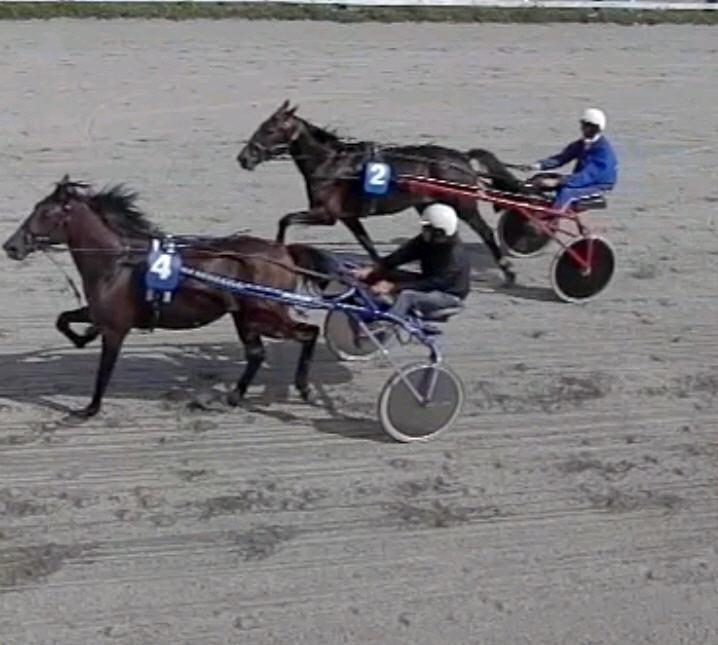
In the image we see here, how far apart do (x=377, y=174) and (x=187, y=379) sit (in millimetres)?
2285

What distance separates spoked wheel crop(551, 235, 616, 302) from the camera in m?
11.6

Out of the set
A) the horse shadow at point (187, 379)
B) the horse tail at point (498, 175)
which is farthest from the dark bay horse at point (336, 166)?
the horse shadow at point (187, 379)

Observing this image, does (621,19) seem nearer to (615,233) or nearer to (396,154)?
(615,233)

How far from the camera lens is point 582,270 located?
38.2 ft

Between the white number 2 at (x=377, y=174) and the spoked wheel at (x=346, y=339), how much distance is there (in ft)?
4.97

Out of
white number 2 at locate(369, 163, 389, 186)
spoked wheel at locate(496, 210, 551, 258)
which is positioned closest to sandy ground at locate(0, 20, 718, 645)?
spoked wheel at locate(496, 210, 551, 258)

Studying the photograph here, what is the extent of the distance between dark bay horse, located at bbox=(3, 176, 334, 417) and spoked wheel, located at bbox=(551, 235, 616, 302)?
2993 millimetres

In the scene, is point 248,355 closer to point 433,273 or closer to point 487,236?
point 433,273

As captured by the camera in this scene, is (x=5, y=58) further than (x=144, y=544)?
Yes

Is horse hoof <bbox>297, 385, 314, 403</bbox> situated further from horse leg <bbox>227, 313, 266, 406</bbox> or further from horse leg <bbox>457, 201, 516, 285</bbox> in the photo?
horse leg <bbox>457, 201, 516, 285</bbox>

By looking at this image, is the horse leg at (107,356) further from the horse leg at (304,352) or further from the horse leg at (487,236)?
the horse leg at (487,236)

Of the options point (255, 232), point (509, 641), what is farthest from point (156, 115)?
point (509, 641)

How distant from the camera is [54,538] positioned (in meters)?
7.55

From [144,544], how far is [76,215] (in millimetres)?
2203
